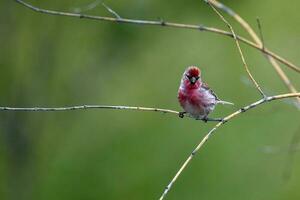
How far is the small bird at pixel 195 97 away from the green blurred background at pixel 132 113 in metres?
3.30

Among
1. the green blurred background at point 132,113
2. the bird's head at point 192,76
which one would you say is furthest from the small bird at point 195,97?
the green blurred background at point 132,113

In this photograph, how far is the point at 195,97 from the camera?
5238 millimetres

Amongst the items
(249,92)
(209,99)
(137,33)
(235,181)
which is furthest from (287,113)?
(209,99)

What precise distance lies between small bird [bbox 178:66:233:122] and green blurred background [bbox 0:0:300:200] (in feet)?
10.8

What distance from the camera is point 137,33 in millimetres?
9305

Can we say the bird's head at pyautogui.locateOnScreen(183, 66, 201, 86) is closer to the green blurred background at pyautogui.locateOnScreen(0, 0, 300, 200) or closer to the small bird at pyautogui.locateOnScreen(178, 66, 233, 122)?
the small bird at pyautogui.locateOnScreen(178, 66, 233, 122)

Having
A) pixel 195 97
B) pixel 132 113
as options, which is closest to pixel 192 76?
pixel 195 97

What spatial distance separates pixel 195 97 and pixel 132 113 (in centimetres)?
632

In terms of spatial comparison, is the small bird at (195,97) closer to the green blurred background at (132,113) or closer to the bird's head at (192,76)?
the bird's head at (192,76)

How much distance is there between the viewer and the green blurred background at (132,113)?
9.18 metres

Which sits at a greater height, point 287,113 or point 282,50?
point 282,50

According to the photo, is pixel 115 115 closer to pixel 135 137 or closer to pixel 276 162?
pixel 135 137

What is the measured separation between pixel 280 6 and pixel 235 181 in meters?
3.16

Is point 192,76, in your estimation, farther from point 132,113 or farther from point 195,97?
point 132,113
